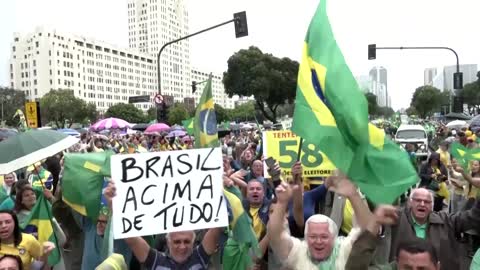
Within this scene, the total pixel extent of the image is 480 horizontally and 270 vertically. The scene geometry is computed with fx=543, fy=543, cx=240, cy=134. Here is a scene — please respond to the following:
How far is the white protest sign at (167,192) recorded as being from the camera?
3598 millimetres

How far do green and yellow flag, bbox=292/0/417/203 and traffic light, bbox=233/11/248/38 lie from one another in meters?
12.5

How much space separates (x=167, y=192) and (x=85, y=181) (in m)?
1.67

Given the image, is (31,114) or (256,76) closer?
(31,114)

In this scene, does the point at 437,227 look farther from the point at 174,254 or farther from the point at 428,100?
the point at 428,100

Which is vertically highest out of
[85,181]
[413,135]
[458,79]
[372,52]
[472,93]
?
[372,52]

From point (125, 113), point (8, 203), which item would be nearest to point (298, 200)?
point (8, 203)

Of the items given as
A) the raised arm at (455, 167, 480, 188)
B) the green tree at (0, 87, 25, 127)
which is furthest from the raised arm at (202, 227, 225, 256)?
the green tree at (0, 87, 25, 127)

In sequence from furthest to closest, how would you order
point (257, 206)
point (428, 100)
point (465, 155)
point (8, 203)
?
point (428, 100), point (465, 155), point (8, 203), point (257, 206)

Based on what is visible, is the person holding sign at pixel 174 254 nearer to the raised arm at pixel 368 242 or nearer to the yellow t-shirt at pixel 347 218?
the raised arm at pixel 368 242

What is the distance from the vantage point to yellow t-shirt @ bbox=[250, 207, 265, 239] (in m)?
5.18

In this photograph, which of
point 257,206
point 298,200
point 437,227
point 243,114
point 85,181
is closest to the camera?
point 298,200

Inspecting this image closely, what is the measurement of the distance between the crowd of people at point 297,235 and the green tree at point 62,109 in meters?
85.6

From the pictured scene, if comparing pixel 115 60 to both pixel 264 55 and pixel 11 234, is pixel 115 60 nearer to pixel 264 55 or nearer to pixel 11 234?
pixel 264 55

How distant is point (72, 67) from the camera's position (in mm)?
159625
